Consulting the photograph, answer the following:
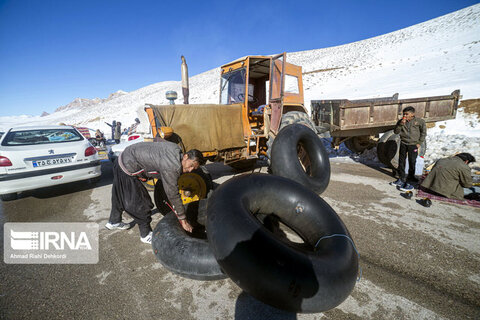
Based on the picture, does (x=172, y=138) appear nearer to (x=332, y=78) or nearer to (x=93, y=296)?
(x=93, y=296)

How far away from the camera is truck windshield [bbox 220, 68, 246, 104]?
203 inches

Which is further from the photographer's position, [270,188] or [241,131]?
[241,131]

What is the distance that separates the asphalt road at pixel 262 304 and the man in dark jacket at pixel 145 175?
0.37 m

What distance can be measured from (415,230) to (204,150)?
373cm

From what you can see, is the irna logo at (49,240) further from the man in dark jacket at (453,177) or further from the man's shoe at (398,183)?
the man in dark jacket at (453,177)

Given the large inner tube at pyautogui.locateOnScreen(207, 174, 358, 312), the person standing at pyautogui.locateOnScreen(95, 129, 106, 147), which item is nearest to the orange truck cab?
the large inner tube at pyautogui.locateOnScreen(207, 174, 358, 312)

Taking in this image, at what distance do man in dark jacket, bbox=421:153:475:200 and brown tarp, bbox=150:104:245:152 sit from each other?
3.87 metres

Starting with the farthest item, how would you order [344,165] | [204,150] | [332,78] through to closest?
[332,78], [344,165], [204,150]

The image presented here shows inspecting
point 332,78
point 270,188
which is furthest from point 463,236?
point 332,78

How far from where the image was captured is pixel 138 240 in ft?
8.82

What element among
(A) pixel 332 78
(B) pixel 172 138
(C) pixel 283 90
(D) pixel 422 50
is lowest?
(B) pixel 172 138

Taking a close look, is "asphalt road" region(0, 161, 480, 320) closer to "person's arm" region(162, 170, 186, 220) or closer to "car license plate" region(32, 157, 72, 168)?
"person's arm" region(162, 170, 186, 220)

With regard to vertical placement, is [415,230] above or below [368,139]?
below

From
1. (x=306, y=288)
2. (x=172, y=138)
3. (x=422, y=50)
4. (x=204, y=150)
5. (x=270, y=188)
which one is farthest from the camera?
(x=422, y=50)
